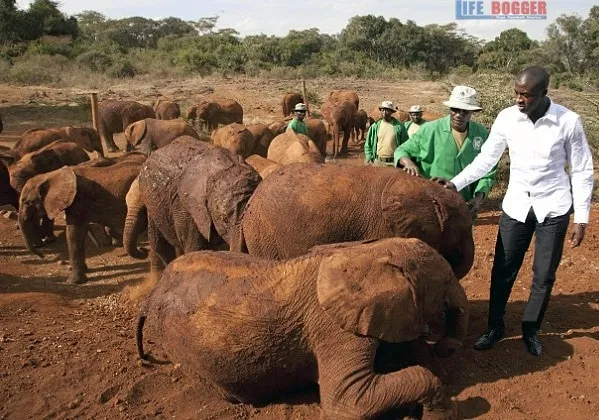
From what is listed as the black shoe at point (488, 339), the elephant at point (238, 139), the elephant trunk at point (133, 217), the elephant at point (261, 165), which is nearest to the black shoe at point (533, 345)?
the black shoe at point (488, 339)

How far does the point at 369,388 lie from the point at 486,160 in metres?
2.32

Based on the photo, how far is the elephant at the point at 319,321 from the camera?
3.73m

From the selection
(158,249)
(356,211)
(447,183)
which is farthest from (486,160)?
(158,249)

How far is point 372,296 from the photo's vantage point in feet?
12.1

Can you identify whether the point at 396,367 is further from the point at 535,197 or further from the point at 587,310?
the point at 587,310

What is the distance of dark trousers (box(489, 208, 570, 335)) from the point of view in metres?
4.66

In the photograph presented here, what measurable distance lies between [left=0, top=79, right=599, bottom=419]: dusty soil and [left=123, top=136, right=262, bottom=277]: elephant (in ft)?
2.91

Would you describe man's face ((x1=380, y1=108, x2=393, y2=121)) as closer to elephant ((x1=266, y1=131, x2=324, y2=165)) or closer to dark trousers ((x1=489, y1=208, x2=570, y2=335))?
elephant ((x1=266, y1=131, x2=324, y2=165))

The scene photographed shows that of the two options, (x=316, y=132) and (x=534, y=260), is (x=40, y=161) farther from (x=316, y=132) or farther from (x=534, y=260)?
(x=534, y=260)

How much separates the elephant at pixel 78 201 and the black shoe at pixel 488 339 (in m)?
5.43

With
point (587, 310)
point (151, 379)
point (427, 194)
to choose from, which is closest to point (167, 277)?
point (151, 379)

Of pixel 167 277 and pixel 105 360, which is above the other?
Answer: pixel 167 277

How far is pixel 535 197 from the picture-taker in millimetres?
4680

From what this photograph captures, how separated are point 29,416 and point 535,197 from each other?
4237mm
